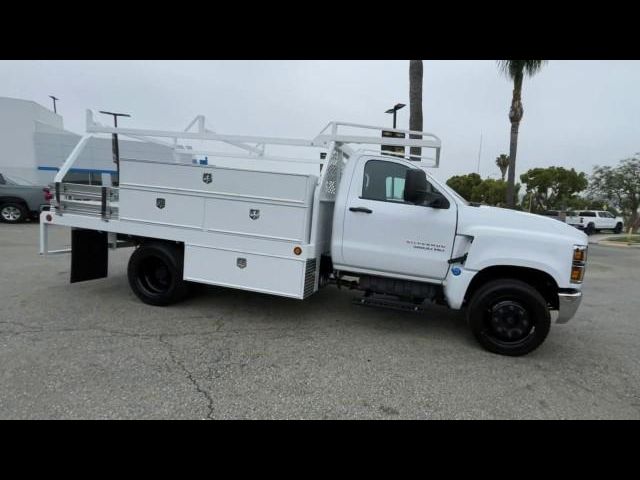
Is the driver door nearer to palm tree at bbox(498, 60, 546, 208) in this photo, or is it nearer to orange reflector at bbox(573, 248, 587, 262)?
orange reflector at bbox(573, 248, 587, 262)

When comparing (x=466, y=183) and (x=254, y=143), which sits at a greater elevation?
(x=466, y=183)

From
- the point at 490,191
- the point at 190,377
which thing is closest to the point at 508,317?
the point at 190,377

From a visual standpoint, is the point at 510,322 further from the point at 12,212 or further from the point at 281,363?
the point at 12,212

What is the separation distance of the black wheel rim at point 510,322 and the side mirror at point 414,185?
4.85 feet

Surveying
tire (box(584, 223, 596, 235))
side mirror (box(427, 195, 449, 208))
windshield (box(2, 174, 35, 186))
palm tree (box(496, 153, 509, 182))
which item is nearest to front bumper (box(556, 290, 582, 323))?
side mirror (box(427, 195, 449, 208))

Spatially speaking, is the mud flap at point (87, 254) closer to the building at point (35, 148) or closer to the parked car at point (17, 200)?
the parked car at point (17, 200)

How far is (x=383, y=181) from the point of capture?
4.67 meters

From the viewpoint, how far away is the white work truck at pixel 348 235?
164 inches

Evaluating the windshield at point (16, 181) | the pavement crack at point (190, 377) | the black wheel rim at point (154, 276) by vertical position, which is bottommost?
the pavement crack at point (190, 377)

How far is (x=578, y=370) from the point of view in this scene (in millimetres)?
3990

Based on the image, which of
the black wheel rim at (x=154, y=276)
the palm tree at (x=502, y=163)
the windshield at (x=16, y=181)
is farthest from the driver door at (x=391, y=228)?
the palm tree at (x=502, y=163)

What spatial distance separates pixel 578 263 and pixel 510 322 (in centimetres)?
93

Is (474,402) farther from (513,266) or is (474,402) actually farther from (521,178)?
(521,178)

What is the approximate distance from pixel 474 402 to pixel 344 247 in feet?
7.19
